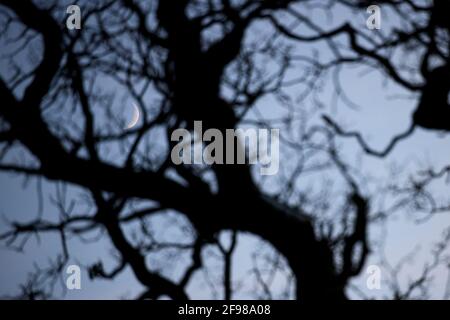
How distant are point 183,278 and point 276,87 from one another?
9.94 ft

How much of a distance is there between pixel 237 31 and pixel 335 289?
3002 mm

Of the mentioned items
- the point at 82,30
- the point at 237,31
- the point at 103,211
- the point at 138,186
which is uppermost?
the point at 82,30

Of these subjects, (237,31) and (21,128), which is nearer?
(21,128)

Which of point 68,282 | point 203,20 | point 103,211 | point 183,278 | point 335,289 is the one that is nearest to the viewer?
point 335,289

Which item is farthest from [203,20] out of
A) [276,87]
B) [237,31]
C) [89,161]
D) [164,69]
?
[89,161]

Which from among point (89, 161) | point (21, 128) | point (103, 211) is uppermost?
point (21, 128)

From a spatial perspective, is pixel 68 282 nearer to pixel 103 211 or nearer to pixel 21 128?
pixel 103 211

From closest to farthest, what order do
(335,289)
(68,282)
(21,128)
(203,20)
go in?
1. (21,128)
2. (335,289)
3. (203,20)
4. (68,282)

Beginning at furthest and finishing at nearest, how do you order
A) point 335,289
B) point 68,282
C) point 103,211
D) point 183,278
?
point 183,278
point 68,282
point 103,211
point 335,289

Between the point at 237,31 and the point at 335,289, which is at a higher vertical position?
the point at 237,31

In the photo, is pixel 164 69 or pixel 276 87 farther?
pixel 276 87

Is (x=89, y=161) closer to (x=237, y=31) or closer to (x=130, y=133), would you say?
(x=130, y=133)
